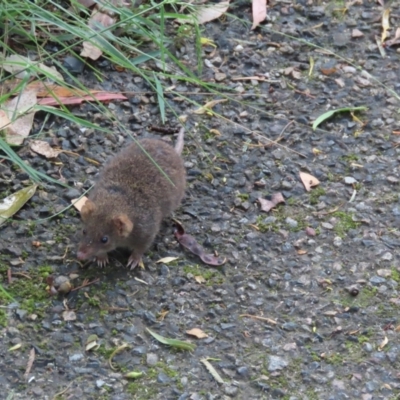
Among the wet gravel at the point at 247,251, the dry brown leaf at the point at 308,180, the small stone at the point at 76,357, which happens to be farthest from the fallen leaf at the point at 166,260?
the dry brown leaf at the point at 308,180

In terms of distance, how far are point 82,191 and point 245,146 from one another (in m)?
1.24

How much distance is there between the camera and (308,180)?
6059 millimetres

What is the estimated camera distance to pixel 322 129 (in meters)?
6.47

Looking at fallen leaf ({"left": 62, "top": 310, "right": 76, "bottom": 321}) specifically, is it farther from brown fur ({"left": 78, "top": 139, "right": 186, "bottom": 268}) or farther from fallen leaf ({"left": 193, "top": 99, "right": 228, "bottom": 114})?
fallen leaf ({"left": 193, "top": 99, "right": 228, "bottom": 114})

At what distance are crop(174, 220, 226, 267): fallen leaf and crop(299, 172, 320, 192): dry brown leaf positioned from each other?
3.09ft

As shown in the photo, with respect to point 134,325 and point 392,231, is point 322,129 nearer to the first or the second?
point 392,231

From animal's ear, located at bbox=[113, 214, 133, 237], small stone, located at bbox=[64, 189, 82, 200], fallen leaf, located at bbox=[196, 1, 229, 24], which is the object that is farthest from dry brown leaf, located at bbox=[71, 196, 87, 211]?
fallen leaf, located at bbox=[196, 1, 229, 24]

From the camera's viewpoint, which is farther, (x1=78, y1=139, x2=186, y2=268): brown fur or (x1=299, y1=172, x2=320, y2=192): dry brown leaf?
(x1=299, y1=172, x2=320, y2=192): dry brown leaf

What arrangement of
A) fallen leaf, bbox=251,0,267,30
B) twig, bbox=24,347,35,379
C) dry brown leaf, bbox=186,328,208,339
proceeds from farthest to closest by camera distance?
fallen leaf, bbox=251,0,267,30 → dry brown leaf, bbox=186,328,208,339 → twig, bbox=24,347,35,379

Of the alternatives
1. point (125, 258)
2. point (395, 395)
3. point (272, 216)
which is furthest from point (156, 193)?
point (395, 395)

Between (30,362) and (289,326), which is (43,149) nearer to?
(30,362)

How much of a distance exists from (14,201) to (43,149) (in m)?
0.54

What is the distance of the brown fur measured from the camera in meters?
5.30

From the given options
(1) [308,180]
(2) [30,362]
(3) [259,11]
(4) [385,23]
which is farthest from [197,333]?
(4) [385,23]
